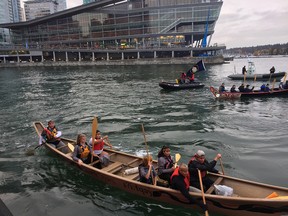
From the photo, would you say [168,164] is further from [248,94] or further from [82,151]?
[248,94]

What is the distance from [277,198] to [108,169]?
583cm

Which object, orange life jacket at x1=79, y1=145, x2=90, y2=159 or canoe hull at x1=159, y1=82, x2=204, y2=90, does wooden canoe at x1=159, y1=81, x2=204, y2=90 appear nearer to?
canoe hull at x1=159, y1=82, x2=204, y2=90

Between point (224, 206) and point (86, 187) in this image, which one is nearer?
point (224, 206)

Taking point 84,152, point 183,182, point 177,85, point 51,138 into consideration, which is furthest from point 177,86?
point 183,182

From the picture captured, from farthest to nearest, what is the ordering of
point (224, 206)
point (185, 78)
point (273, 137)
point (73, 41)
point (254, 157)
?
1. point (73, 41)
2. point (185, 78)
3. point (273, 137)
4. point (254, 157)
5. point (224, 206)

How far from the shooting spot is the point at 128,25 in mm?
98125

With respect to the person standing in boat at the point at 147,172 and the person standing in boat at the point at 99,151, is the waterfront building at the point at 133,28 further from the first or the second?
the person standing in boat at the point at 147,172

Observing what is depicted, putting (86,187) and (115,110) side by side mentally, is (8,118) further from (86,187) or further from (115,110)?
(86,187)

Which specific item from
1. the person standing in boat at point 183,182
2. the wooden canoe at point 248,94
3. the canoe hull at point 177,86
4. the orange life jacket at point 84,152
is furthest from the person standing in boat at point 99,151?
the canoe hull at point 177,86

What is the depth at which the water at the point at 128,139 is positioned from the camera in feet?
28.6

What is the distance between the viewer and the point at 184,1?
314ft

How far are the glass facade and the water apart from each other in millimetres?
70239

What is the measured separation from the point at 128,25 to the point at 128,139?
90737 mm

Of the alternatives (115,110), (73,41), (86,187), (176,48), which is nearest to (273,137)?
(86,187)
